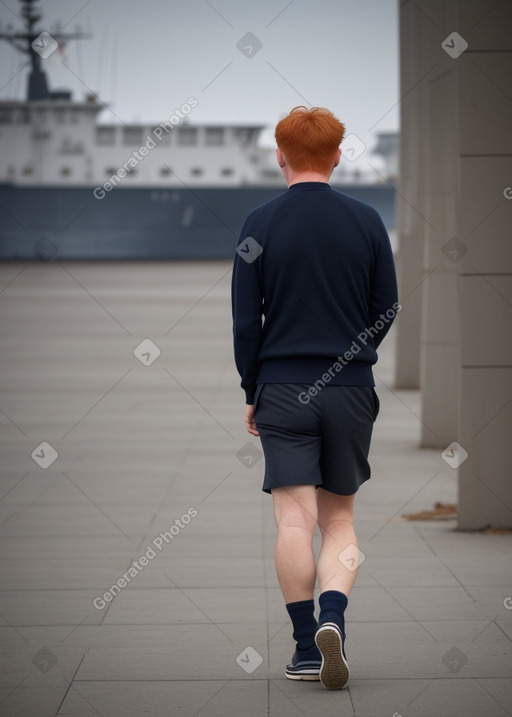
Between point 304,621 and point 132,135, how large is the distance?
7685cm

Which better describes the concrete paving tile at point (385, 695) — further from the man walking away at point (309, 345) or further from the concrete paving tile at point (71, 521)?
the concrete paving tile at point (71, 521)

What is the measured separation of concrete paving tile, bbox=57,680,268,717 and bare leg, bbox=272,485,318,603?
0.32 metres

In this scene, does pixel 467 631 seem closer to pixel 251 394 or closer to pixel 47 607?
pixel 251 394

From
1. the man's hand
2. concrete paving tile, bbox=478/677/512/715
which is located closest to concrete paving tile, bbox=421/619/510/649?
concrete paving tile, bbox=478/677/512/715

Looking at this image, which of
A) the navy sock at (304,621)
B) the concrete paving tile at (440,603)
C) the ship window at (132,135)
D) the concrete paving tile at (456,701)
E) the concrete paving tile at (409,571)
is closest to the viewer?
the concrete paving tile at (456,701)

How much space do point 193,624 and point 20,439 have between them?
550 centimetres

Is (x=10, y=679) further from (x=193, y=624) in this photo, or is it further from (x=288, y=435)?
(x=288, y=435)

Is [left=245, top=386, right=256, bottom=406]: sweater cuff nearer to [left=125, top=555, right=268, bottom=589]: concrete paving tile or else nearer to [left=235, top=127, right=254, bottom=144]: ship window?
[left=125, top=555, right=268, bottom=589]: concrete paving tile

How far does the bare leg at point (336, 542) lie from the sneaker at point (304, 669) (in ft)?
0.71

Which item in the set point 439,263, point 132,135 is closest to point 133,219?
point 132,135

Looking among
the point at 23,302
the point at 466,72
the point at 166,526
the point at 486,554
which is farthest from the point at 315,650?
the point at 23,302

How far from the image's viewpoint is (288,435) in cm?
346

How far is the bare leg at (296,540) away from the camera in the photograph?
11.4 ft

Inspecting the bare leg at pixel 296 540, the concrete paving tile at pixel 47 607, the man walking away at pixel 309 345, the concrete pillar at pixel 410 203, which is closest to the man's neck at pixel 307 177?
the man walking away at pixel 309 345
